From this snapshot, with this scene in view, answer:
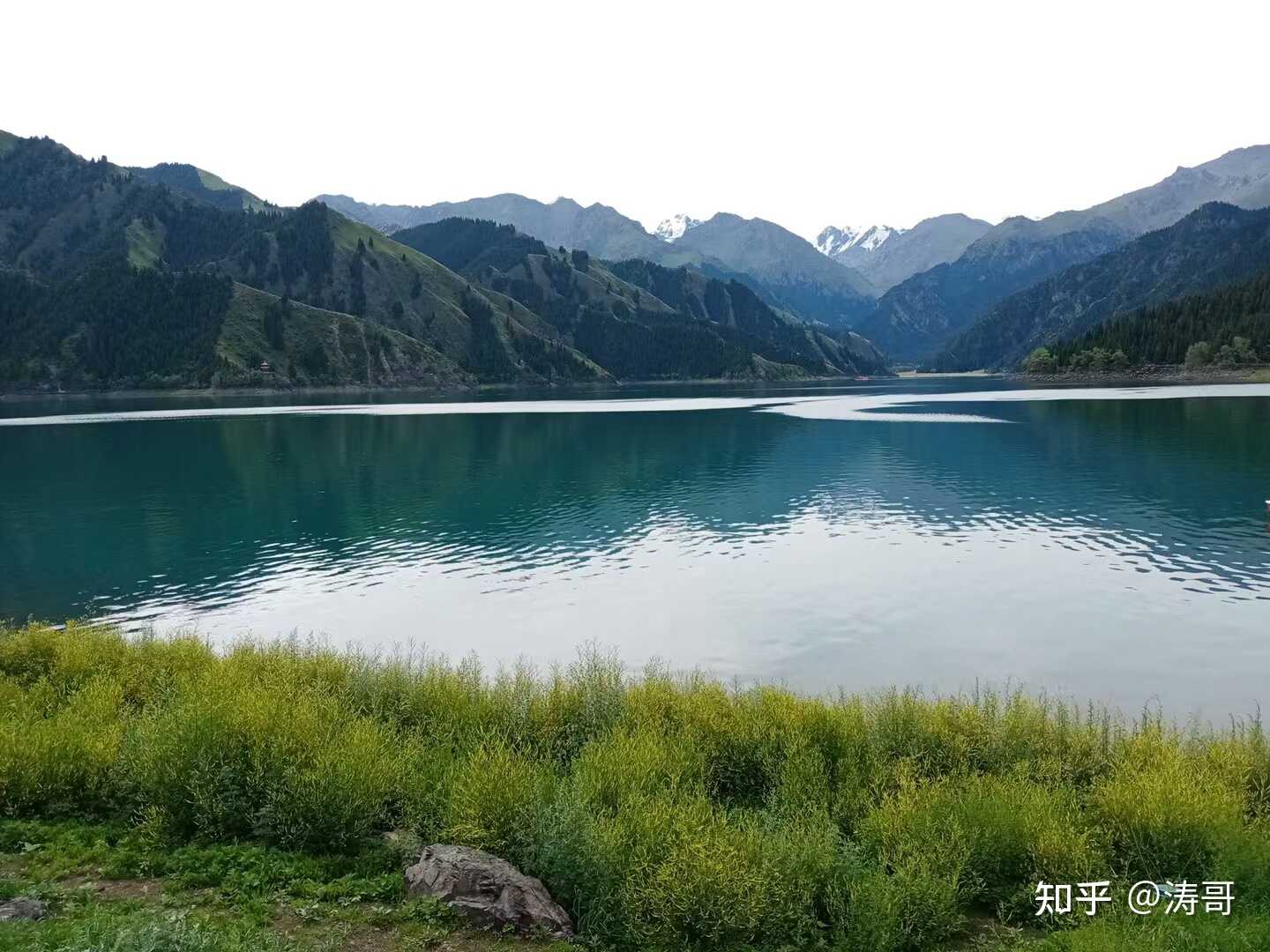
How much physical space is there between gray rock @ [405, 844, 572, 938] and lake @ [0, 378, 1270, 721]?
20433 mm

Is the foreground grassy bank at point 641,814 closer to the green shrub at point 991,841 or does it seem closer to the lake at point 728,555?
the green shrub at point 991,841

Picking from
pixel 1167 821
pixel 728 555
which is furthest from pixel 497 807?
pixel 728 555

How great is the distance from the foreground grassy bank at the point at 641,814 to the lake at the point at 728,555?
1080 centimetres

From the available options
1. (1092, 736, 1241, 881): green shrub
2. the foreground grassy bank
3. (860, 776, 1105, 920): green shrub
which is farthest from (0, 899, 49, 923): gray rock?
(1092, 736, 1241, 881): green shrub

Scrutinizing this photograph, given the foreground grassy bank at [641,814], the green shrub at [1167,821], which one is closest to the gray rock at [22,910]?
the foreground grassy bank at [641,814]

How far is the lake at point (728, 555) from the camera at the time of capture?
130 feet

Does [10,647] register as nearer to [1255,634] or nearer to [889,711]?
[889,711]

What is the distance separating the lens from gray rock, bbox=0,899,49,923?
586 inches

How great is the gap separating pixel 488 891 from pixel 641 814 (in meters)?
3.80

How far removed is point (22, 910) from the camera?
1512 cm

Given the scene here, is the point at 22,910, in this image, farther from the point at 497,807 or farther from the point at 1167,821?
the point at 1167,821

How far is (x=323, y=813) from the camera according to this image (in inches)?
762

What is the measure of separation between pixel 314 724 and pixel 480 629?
21556mm

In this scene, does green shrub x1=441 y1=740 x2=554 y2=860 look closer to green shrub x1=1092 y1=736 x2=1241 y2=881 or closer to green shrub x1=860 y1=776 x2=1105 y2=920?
green shrub x1=860 y1=776 x2=1105 y2=920
